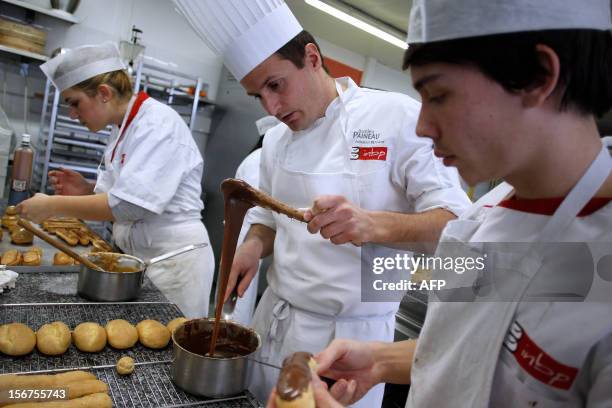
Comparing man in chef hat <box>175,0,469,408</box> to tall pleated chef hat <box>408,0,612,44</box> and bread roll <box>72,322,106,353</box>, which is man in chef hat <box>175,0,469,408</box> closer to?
bread roll <box>72,322,106,353</box>

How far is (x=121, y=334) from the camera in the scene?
140cm

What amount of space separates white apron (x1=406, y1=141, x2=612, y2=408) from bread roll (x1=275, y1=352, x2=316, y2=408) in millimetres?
281

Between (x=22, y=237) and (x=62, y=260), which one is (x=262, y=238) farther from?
(x=22, y=237)

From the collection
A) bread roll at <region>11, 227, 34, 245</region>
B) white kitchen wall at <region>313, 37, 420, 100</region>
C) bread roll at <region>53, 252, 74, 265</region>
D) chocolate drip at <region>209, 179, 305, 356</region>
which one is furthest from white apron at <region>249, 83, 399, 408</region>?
white kitchen wall at <region>313, 37, 420, 100</region>

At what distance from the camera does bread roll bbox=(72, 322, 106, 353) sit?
1.34 meters

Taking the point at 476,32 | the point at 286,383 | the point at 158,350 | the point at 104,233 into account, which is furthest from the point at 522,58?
the point at 104,233

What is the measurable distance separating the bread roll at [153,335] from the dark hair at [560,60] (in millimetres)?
1244

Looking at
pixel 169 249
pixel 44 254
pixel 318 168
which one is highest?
pixel 318 168

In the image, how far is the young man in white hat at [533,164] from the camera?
0.61m

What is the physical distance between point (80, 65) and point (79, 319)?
1.40 meters

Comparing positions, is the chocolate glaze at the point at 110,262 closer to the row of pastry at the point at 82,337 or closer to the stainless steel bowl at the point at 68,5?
the row of pastry at the point at 82,337

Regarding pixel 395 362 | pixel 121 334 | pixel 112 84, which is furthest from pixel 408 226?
pixel 112 84

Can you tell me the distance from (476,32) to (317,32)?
5637 mm

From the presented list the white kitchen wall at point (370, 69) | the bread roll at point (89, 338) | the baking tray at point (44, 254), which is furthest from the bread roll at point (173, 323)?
the white kitchen wall at point (370, 69)
